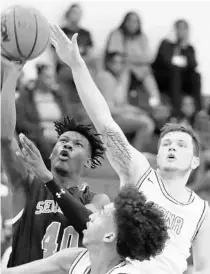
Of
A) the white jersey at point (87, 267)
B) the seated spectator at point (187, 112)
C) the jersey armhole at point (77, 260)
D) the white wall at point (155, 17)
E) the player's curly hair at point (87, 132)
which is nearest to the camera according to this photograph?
the white jersey at point (87, 267)

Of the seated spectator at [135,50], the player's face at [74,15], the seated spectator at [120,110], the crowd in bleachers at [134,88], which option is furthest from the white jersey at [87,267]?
the seated spectator at [135,50]

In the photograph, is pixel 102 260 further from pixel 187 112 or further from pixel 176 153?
pixel 187 112

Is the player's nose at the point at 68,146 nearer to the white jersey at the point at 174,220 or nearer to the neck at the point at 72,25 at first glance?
the white jersey at the point at 174,220

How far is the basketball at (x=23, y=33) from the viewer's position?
5.39m

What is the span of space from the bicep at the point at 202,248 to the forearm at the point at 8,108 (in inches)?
48.7

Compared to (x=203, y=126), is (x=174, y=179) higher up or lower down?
higher up

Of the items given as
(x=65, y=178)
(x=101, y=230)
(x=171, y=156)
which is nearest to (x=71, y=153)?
(x=65, y=178)

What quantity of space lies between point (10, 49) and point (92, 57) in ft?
13.4

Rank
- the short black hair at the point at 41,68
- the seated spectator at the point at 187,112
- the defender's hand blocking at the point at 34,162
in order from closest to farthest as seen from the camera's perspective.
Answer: the defender's hand blocking at the point at 34,162, the short black hair at the point at 41,68, the seated spectator at the point at 187,112

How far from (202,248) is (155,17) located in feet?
19.1

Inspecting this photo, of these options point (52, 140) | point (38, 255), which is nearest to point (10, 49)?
point (38, 255)

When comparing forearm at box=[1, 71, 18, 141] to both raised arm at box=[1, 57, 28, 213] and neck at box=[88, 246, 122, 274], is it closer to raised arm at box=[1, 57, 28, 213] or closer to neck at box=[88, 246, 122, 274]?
raised arm at box=[1, 57, 28, 213]

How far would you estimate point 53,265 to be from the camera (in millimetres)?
4410

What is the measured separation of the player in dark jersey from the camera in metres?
4.93
